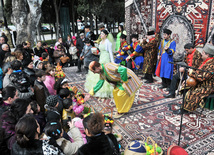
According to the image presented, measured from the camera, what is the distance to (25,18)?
987cm

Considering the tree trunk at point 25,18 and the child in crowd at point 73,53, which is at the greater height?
the tree trunk at point 25,18

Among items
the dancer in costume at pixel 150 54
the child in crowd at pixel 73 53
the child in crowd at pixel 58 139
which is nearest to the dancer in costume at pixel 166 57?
the dancer in costume at pixel 150 54

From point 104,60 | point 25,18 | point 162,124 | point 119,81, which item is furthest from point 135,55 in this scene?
point 25,18

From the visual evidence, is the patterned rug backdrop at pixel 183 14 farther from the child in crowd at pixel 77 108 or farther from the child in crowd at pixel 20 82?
the child in crowd at pixel 20 82

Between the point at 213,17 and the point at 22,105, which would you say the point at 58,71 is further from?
the point at 213,17

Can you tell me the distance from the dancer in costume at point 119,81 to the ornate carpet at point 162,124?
338 millimetres

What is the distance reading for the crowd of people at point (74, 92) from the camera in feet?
5.98

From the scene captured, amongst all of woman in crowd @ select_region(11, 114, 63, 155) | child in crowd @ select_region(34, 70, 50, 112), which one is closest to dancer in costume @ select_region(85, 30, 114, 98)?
child in crowd @ select_region(34, 70, 50, 112)

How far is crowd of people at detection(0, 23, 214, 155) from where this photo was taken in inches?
71.8

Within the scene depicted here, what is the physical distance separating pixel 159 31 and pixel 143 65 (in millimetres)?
1404

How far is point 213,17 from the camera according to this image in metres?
5.20

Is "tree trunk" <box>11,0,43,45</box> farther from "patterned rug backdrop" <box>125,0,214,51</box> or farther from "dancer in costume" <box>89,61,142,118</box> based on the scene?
"dancer in costume" <box>89,61,142,118</box>

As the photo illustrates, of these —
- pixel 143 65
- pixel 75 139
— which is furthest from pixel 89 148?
pixel 143 65

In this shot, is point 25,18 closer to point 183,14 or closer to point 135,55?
point 135,55
